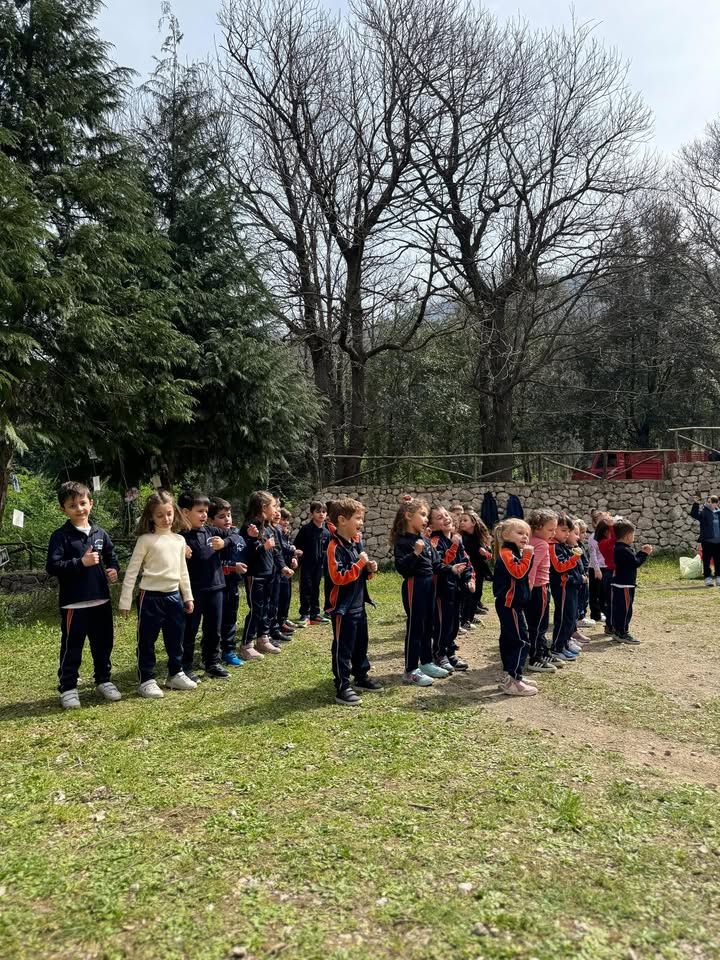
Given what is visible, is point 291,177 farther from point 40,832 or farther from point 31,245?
→ point 40,832

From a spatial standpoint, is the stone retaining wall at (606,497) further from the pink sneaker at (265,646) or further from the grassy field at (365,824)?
the grassy field at (365,824)

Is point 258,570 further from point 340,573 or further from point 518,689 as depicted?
point 518,689

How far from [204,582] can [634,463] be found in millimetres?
15074

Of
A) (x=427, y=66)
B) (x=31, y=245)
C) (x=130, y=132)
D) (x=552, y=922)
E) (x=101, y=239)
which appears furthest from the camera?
(x=427, y=66)

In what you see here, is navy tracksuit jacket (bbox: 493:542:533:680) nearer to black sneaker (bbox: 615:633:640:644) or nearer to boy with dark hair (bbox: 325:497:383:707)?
boy with dark hair (bbox: 325:497:383:707)

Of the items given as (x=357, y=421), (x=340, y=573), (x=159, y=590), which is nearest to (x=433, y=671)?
(x=340, y=573)

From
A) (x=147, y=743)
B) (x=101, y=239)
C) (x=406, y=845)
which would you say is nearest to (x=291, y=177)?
(x=101, y=239)

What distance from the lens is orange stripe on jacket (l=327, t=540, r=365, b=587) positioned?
5.68 meters

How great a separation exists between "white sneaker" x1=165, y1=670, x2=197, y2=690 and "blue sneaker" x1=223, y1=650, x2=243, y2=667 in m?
0.95

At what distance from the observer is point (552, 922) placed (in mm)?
2635

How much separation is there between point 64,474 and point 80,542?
29.8ft

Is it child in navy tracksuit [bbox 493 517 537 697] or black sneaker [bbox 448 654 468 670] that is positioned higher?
child in navy tracksuit [bbox 493 517 537 697]

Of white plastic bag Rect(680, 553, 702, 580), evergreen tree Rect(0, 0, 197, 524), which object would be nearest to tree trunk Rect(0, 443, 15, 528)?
evergreen tree Rect(0, 0, 197, 524)

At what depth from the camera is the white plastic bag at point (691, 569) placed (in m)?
13.9
